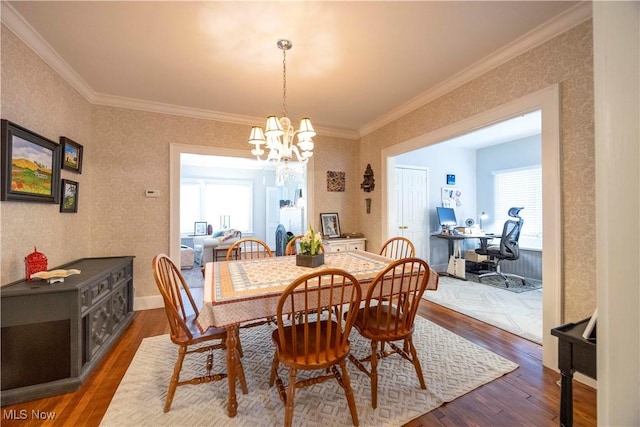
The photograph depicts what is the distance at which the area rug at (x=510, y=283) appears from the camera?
3.98 meters

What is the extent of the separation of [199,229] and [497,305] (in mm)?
7220

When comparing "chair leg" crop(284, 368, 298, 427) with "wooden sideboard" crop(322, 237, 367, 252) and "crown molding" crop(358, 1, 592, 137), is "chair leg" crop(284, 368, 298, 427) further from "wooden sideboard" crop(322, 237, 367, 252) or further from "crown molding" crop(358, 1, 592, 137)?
"crown molding" crop(358, 1, 592, 137)

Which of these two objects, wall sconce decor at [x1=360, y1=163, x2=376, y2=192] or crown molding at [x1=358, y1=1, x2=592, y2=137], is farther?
wall sconce decor at [x1=360, y1=163, x2=376, y2=192]

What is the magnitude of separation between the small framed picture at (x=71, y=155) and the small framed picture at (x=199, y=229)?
4.92 m

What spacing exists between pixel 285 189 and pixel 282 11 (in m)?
6.30

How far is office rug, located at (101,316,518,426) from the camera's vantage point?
1516 mm

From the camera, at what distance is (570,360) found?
3.59 ft

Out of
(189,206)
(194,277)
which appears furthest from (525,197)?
(189,206)

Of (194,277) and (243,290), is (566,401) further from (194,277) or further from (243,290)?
(194,277)

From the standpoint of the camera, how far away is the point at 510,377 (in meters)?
1.88

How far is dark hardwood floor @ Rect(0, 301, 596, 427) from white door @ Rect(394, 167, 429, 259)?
280 cm

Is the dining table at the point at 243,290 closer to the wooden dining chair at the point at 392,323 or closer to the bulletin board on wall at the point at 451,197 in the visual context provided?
A: the wooden dining chair at the point at 392,323

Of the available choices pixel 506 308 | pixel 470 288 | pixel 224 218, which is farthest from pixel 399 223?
pixel 224 218

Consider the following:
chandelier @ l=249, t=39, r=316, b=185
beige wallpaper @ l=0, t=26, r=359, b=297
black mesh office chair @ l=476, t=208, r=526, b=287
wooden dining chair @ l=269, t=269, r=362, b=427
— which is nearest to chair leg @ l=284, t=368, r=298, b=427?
wooden dining chair @ l=269, t=269, r=362, b=427
